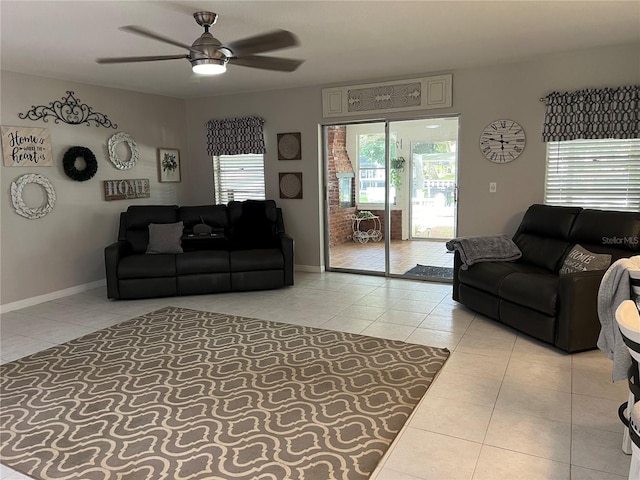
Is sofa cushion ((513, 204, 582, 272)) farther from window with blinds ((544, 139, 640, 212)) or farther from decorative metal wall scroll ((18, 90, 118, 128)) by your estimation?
decorative metal wall scroll ((18, 90, 118, 128))

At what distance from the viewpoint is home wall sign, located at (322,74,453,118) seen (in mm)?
5285

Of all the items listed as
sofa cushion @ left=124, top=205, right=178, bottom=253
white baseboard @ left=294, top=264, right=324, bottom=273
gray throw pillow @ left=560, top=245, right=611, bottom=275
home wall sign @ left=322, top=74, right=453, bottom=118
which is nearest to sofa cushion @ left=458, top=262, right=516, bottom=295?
gray throw pillow @ left=560, top=245, right=611, bottom=275

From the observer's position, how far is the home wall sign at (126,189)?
19.3 feet

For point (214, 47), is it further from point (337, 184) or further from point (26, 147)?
point (337, 184)

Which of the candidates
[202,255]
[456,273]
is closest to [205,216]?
[202,255]

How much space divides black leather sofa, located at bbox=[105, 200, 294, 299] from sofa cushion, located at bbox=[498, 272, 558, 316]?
252 cm

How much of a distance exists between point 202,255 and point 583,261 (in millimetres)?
3821

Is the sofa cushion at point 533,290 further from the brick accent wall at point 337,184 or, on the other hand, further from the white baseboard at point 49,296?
the white baseboard at point 49,296

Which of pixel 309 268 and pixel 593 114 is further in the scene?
pixel 309 268

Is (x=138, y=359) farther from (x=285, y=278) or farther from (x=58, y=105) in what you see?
(x=58, y=105)

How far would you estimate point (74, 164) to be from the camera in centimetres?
539

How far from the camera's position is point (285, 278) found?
5461 mm

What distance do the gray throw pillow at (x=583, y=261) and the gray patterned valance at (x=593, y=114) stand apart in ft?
4.45

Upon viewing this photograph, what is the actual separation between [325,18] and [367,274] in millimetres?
3631
